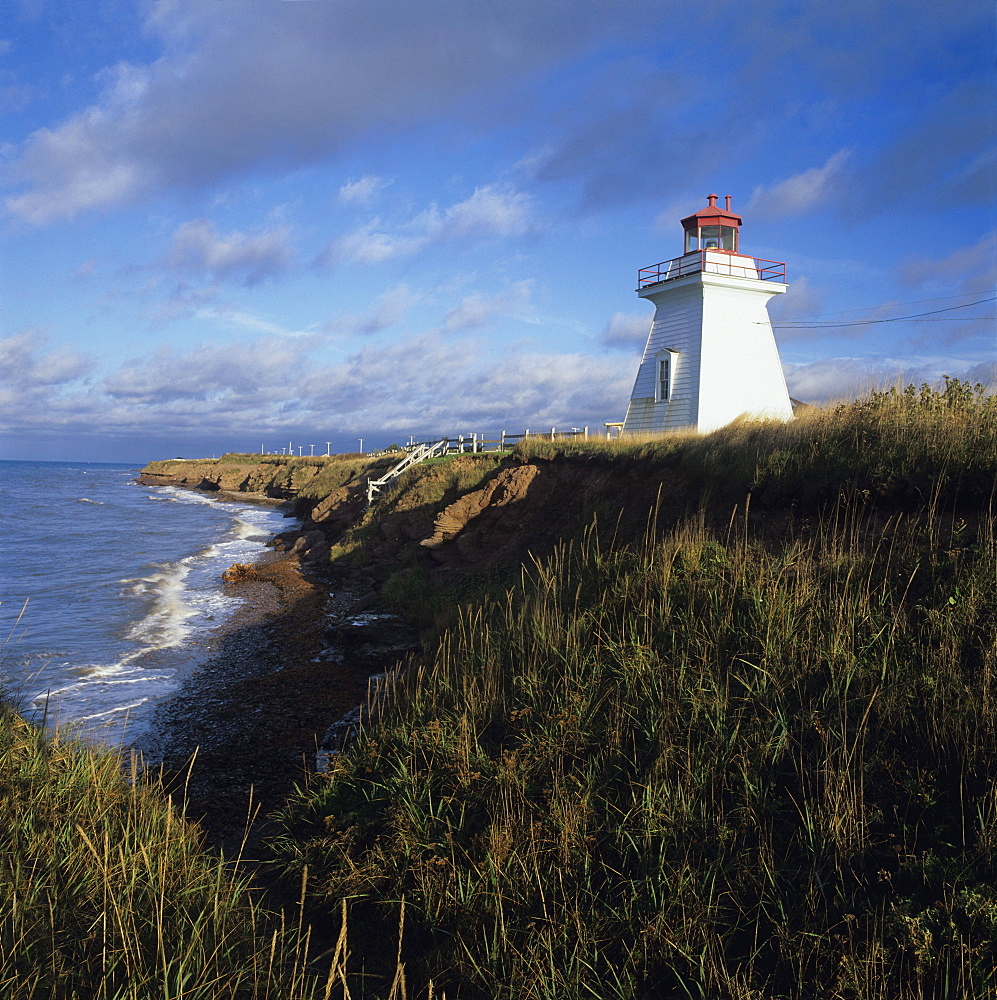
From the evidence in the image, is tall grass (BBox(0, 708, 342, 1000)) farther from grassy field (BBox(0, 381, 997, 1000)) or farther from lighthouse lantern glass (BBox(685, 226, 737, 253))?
lighthouse lantern glass (BBox(685, 226, 737, 253))

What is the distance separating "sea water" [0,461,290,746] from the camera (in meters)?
11.4

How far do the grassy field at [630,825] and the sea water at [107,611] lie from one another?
114 inches

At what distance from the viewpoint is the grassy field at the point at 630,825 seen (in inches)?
143

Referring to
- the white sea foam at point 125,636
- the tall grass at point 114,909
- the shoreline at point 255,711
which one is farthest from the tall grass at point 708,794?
the white sea foam at point 125,636

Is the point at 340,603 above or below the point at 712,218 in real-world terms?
below

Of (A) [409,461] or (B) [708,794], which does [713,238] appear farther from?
(B) [708,794]

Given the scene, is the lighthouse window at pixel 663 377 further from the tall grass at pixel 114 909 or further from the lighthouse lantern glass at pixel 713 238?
the tall grass at pixel 114 909

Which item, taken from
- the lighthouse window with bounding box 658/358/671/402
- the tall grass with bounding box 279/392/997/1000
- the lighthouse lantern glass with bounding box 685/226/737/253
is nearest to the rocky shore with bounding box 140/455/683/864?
the tall grass with bounding box 279/392/997/1000

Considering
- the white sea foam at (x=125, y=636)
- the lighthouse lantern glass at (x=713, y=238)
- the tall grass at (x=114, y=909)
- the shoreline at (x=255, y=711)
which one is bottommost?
the white sea foam at (x=125, y=636)

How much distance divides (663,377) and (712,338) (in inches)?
92.6

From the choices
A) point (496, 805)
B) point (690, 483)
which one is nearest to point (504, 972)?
point (496, 805)

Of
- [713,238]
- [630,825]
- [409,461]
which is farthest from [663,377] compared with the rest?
[630,825]

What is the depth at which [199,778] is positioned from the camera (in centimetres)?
862

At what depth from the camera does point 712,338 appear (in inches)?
955
